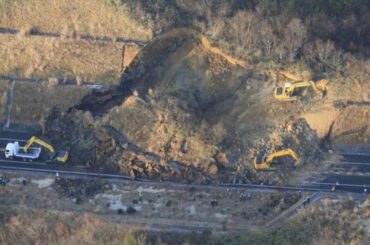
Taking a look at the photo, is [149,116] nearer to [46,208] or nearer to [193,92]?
[193,92]

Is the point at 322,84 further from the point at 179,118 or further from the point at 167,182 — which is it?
the point at 167,182

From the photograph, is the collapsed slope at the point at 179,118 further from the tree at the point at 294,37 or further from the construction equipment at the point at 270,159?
the tree at the point at 294,37

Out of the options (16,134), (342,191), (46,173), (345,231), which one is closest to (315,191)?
(342,191)

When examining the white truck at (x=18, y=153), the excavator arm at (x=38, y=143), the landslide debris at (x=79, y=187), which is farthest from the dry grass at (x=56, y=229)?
the excavator arm at (x=38, y=143)

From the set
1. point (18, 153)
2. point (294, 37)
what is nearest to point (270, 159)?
point (294, 37)

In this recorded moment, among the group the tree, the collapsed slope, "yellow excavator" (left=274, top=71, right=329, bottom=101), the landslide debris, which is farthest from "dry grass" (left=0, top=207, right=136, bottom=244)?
the tree
